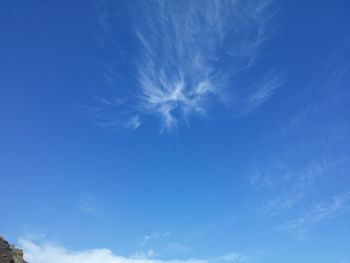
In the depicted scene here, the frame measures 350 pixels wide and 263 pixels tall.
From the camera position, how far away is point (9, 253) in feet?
132

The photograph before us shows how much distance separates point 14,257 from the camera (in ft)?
134

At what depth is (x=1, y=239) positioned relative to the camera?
40406 millimetres

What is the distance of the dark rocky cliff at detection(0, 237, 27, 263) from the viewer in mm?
39344

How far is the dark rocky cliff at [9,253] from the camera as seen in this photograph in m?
39.3

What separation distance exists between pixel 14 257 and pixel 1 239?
2271 mm
